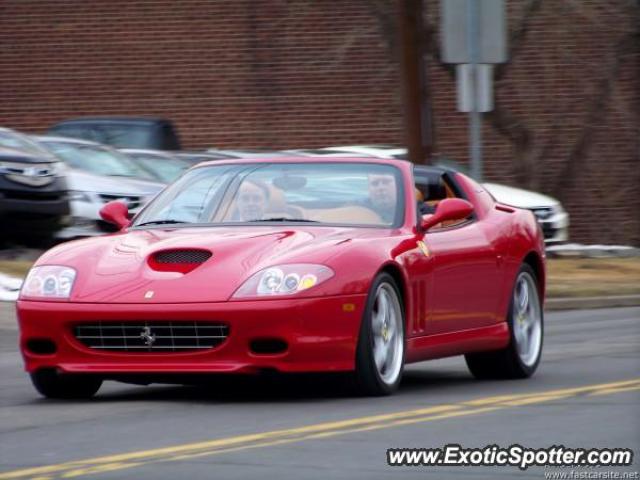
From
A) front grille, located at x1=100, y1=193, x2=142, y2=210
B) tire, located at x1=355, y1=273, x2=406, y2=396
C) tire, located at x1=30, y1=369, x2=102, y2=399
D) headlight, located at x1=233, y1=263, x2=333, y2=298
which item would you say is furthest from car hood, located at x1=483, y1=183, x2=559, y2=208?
headlight, located at x1=233, y1=263, x2=333, y2=298

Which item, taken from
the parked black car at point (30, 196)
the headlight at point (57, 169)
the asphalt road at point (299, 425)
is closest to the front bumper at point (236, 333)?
the asphalt road at point (299, 425)

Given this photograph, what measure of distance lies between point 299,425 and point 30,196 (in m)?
11.6

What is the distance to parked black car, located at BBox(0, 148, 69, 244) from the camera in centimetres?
1845

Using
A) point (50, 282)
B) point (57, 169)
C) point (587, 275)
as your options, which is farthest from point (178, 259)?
point (587, 275)

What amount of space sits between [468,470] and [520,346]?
4.30m

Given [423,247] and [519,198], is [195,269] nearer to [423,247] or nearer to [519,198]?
[423,247]

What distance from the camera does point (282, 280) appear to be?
8266mm

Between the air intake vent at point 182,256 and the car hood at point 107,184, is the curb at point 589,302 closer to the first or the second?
the car hood at point 107,184

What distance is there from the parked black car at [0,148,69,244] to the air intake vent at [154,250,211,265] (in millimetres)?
10114

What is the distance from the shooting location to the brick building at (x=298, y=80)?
97.2ft

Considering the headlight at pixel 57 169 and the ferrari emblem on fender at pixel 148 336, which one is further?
the headlight at pixel 57 169

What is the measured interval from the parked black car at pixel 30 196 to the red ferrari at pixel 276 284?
8.77 metres

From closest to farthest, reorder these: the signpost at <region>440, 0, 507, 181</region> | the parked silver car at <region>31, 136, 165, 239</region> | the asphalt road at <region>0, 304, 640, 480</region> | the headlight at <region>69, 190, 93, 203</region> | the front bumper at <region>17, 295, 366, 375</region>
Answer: the asphalt road at <region>0, 304, 640, 480</region>
the front bumper at <region>17, 295, 366, 375</region>
the signpost at <region>440, 0, 507, 181</region>
the parked silver car at <region>31, 136, 165, 239</region>
the headlight at <region>69, 190, 93, 203</region>

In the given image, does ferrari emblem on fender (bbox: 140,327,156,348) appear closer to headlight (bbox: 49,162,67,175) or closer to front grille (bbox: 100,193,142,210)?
headlight (bbox: 49,162,67,175)
